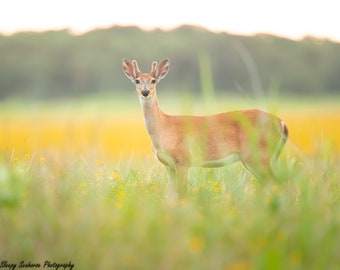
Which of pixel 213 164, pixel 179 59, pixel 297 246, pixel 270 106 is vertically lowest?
pixel 179 59

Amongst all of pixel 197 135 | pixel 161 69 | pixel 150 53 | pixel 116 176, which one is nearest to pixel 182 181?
Result: pixel 116 176

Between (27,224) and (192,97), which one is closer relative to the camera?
(27,224)

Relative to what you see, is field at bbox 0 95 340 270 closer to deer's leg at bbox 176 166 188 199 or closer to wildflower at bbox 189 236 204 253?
wildflower at bbox 189 236 204 253

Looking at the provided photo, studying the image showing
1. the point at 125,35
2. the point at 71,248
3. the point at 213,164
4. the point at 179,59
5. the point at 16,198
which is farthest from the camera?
the point at 125,35

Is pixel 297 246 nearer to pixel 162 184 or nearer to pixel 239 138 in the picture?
pixel 162 184

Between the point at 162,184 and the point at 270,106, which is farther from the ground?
the point at 270,106

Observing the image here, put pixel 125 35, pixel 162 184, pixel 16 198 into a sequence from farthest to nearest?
pixel 125 35
pixel 162 184
pixel 16 198

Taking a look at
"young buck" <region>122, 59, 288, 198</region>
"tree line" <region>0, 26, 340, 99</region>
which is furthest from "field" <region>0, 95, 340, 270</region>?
"tree line" <region>0, 26, 340, 99</region>

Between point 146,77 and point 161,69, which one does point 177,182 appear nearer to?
point 146,77

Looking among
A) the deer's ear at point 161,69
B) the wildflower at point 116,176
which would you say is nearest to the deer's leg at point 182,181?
the wildflower at point 116,176

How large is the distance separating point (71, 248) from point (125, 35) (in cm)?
3338

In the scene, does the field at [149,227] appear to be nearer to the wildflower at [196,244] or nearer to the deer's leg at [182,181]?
the wildflower at [196,244]

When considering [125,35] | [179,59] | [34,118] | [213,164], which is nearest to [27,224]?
[34,118]

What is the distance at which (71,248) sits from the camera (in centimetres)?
477
